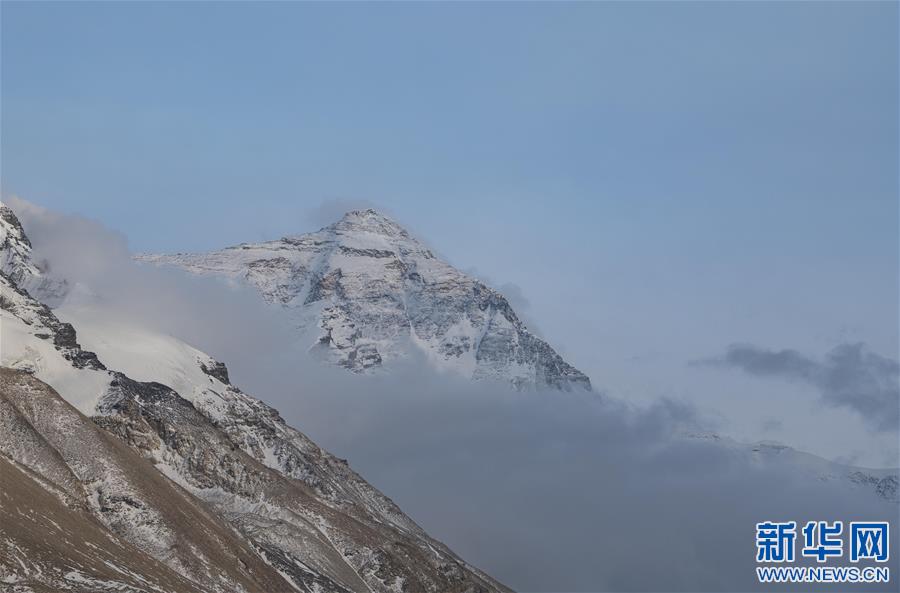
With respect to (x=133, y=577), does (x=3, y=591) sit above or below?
below

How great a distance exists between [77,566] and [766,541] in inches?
3717

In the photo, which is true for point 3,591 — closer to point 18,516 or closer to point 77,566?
point 77,566

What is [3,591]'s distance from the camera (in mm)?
167000

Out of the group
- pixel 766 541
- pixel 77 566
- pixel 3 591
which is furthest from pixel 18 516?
pixel 766 541

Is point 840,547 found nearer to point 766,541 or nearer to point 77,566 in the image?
point 766,541

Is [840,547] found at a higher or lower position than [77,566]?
higher

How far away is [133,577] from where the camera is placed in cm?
19725

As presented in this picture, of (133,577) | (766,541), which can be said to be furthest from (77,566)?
(766,541)

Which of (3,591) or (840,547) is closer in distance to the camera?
(3,591)

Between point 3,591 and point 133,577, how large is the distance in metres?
31.8

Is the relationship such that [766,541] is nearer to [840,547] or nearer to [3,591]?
[840,547]

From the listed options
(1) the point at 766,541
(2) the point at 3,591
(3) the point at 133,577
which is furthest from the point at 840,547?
(2) the point at 3,591

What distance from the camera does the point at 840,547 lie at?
19662 cm

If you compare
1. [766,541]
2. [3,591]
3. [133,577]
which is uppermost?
[766,541]
